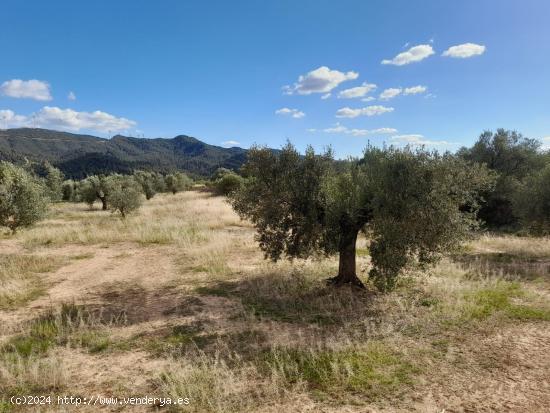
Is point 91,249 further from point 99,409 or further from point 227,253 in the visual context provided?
point 99,409

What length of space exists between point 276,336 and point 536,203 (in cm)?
2273

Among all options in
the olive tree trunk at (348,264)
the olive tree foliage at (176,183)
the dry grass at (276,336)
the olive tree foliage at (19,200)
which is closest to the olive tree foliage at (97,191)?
the olive tree foliage at (176,183)

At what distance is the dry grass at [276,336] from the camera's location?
7035mm

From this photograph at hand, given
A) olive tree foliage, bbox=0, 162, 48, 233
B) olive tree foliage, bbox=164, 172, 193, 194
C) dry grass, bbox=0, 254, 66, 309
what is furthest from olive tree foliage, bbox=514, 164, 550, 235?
olive tree foliage, bbox=164, 172, 193, 194

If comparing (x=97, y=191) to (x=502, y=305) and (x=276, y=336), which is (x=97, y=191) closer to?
(x=276, y=336)

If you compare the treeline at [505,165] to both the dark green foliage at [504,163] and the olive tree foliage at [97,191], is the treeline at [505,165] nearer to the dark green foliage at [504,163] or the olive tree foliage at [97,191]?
the dark green foliage at [504,163]

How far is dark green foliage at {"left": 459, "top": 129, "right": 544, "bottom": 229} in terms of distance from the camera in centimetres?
3906

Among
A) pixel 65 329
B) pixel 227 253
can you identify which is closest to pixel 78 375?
pixel 65 329

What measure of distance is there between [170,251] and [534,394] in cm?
1832

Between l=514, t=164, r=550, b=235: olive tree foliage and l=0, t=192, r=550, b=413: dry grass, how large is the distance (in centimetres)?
708

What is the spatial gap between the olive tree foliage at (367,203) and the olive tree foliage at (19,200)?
1547 centimetres

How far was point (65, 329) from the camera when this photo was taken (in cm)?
1011

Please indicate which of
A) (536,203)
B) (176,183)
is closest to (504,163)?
(536,203)

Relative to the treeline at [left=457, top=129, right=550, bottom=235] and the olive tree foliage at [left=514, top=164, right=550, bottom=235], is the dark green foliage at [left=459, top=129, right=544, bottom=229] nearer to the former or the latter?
the treeline at [left=457, top=129, right=550, bottom=235]
